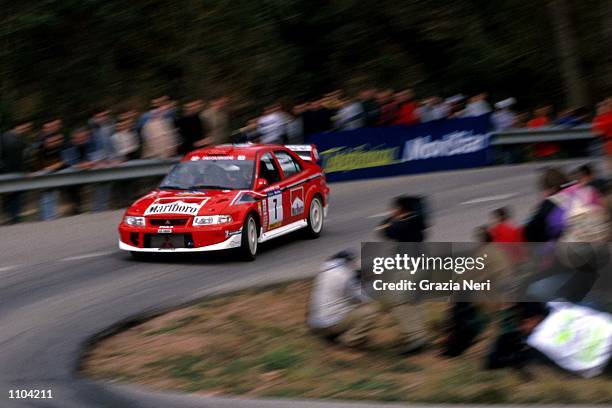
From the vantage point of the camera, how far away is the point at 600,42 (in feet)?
121

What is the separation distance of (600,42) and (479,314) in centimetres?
2855

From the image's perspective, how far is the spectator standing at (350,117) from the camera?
23047 millimetres

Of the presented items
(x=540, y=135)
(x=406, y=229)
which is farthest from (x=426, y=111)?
(x=406, y=229)

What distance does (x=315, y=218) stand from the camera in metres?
16.9

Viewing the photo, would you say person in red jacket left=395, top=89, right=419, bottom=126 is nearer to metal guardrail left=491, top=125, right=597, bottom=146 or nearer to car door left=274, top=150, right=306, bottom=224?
metal guardrail left=491, top=125, right=597, bottom=146

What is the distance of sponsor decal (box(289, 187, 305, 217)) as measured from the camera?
16.1 m

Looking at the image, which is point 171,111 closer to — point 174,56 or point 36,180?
point 36,180

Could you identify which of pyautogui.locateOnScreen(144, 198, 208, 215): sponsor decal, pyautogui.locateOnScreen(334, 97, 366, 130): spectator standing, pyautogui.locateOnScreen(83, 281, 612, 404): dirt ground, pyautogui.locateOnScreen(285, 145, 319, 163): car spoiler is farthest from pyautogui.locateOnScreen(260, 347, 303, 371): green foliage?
pyautogui.locateOnScreen(334, 97, 366, 130): spectator standing

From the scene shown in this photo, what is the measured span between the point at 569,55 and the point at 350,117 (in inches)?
504

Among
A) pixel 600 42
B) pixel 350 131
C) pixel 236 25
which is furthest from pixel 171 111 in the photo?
pixel 600 42

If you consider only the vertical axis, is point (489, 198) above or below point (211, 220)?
below

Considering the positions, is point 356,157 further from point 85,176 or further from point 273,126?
point 85,176

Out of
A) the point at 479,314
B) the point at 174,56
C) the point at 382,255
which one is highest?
the point at 174,56

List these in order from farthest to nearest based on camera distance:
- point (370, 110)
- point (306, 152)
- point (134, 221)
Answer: point (370, 110) < point (306, 152) < point (134, 221)
